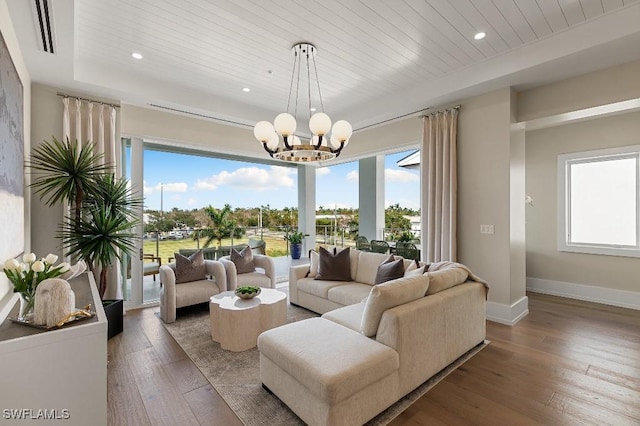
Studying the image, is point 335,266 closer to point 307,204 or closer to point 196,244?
point 196,244

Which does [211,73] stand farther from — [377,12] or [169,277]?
[169,277]

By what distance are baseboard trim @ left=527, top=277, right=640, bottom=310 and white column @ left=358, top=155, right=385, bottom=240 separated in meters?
Answer: 3.31

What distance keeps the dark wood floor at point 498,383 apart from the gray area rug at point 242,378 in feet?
0.21

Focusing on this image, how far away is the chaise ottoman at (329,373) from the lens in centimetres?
179

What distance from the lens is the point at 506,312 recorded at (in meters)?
3.84

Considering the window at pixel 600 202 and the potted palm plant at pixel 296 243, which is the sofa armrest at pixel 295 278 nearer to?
the potted palm plant at pixel 296 243

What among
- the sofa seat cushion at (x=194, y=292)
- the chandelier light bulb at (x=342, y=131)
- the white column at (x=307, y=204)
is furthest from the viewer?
the white column at (x=307, y=204)

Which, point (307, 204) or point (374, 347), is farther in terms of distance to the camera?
point (307, 204)

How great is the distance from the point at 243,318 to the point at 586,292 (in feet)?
18.2

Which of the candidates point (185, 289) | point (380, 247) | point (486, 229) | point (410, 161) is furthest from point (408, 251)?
point (185, 289)

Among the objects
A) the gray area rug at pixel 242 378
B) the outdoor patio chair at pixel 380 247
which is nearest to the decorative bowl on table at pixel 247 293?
the gray area rug at pixel 242 378

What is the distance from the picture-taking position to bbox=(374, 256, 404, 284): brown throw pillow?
3.55 m

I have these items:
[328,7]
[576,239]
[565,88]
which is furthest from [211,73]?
[576,239]

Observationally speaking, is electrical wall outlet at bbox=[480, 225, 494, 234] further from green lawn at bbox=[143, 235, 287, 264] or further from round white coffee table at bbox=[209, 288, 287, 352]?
green lawn at bbox=[143, 235, 287, 264]
